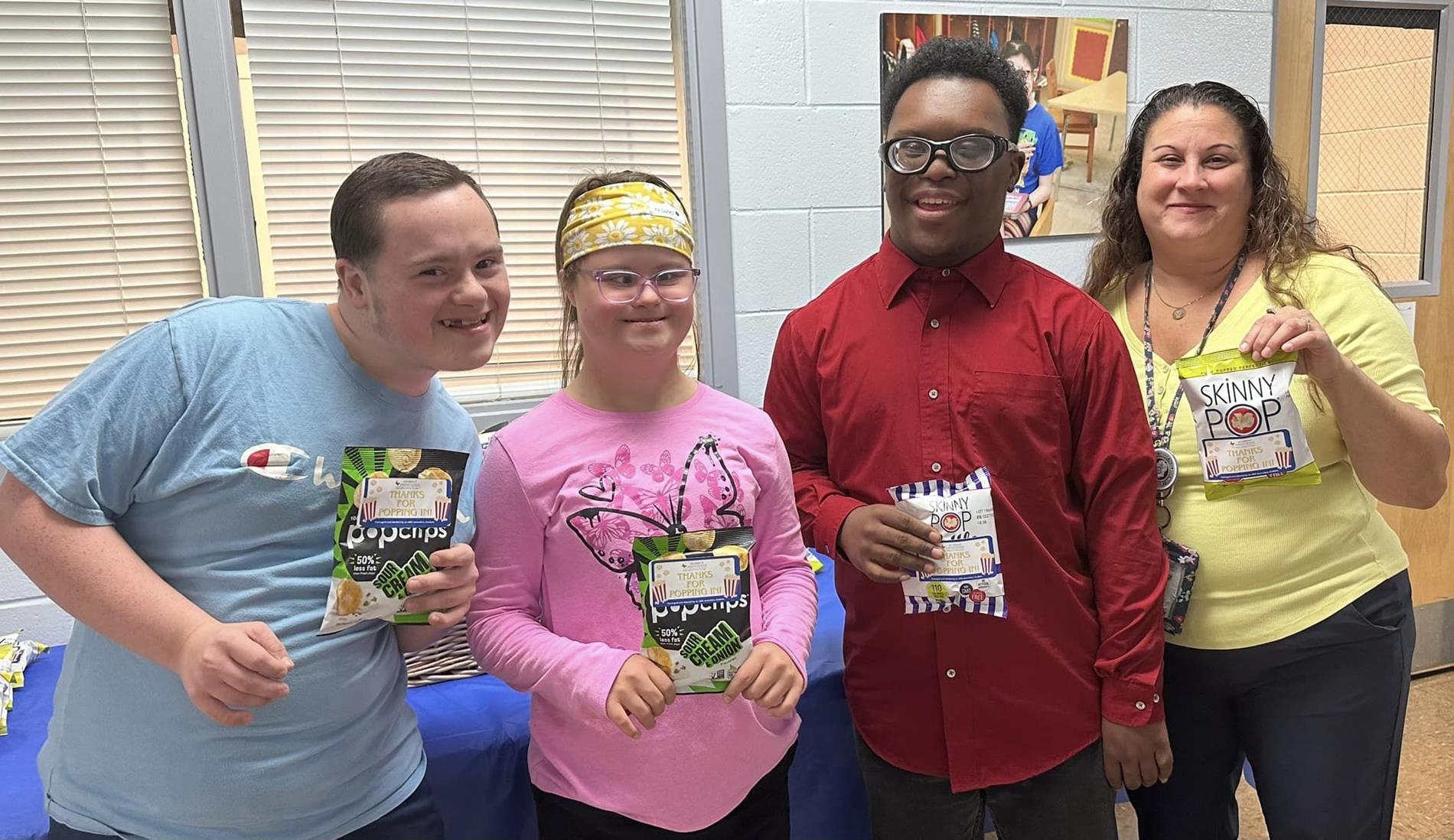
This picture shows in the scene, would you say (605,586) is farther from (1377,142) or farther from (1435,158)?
(1435,158)

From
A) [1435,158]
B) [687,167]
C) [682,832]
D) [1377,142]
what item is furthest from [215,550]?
[1435,158]

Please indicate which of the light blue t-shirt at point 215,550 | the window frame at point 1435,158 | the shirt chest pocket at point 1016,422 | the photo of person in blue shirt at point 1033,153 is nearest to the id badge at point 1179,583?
the shirt chest pocket at point 1016,422

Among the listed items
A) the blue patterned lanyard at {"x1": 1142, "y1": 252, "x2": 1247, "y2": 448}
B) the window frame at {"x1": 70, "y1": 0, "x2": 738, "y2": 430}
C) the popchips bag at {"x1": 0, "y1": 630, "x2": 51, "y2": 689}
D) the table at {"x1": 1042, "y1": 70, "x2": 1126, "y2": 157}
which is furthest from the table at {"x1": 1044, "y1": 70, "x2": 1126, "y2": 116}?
the popchips bag at {"x1": 0, "y1": 630, "x2": 51, "y2": 689}

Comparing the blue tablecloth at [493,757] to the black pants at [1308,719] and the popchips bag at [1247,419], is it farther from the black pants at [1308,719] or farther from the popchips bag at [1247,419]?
the popchips bag at [1247,419]

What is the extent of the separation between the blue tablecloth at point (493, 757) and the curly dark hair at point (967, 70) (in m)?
1.01

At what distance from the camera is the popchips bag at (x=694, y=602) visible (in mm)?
1120

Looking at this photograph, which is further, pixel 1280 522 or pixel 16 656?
pixel 16 656

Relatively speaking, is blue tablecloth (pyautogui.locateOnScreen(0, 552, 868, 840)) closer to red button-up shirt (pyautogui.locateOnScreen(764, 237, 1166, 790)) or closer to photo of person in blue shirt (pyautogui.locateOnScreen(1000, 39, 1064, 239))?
red button-up shirt (pyautogui.locateOnScreen(764, 237, 1166, 790))

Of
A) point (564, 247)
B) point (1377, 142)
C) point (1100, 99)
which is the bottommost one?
point (564, 247)

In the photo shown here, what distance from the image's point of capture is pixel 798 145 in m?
2.62

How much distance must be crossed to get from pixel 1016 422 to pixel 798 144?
4.85ft

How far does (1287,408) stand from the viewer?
133 centimetres

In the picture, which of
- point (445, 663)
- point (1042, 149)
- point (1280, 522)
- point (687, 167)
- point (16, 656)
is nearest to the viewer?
point (1280, 522)

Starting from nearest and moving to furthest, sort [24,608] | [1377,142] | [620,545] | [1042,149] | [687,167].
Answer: [620,545], [24,608], [687,167], [1042,149], [1377,142]
